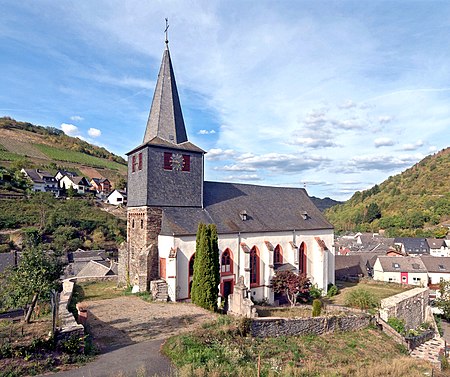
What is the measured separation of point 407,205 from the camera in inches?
4080

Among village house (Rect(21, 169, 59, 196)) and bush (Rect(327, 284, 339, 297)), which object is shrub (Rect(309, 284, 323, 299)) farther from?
village house (Rect(21, 169, 59, 196))

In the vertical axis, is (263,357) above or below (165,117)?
below

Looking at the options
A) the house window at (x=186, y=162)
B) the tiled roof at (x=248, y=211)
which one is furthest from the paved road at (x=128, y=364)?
the house window at (x=186, y=162)

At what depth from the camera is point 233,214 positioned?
26422 millimetres

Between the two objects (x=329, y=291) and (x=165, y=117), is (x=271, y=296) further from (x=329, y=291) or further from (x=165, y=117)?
(x=165, y=117)

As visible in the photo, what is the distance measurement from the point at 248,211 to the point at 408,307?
45.7 feet

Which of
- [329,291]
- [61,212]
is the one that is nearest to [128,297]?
[329,291]

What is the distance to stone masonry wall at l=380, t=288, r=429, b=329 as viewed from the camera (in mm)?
22269

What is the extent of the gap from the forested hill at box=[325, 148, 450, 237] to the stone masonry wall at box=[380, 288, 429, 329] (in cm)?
5974

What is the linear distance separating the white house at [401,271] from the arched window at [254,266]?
28.9 m

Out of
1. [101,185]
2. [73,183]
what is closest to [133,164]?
[73,183]

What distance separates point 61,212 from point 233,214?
41.9 meters

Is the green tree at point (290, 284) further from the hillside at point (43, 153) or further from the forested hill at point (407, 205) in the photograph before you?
the forested hill at point (407, 205)

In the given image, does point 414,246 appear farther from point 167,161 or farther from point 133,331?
point 133,331
